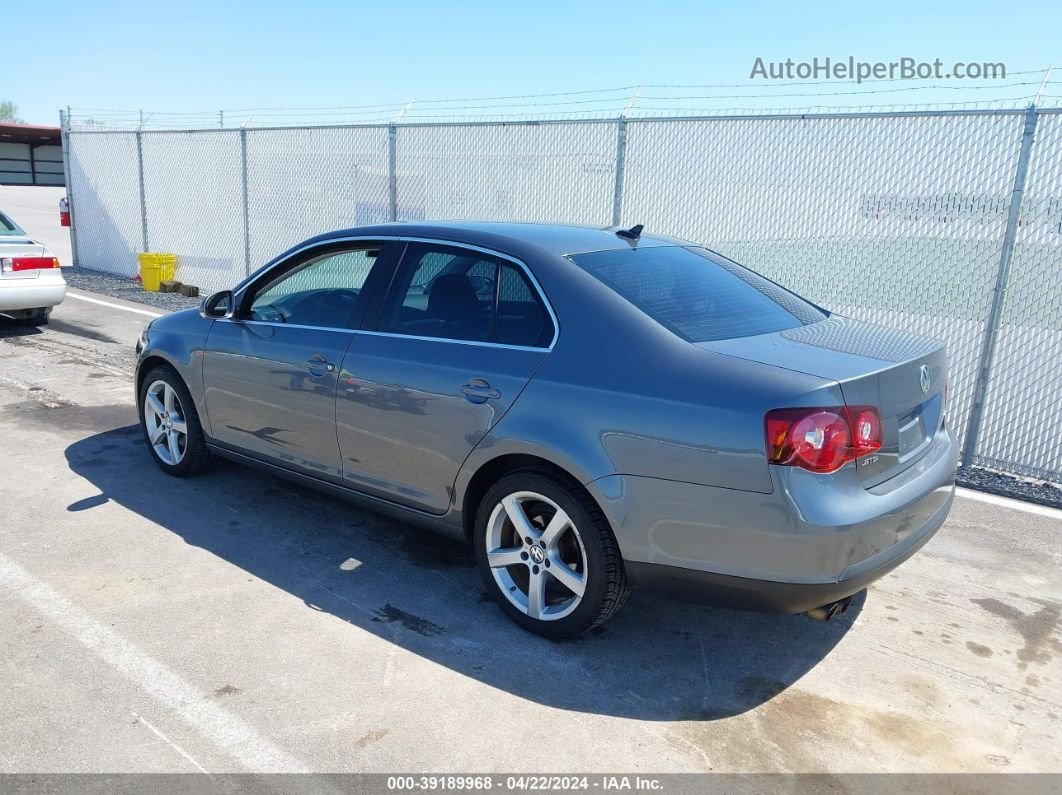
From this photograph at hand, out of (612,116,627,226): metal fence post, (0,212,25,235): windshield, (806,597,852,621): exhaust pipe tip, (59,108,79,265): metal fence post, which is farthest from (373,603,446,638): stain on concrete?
(59,108,79,265): metal fence post

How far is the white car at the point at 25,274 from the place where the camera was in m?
9.66

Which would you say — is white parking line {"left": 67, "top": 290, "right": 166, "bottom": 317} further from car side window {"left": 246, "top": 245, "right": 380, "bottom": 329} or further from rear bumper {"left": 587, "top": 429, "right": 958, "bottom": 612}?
rear bumper {"left": 587, "top": 429, "right": 958, "bottom": 612}

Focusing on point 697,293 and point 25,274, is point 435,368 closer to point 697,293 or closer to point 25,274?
point 697,293

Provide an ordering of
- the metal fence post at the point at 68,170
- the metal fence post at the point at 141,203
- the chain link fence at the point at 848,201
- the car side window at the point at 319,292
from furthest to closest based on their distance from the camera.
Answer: the metal fence post at the point at 68,170
the metal fence post at the point at 141,203
the chain link fence at the point at 848,201
the car side window at the point at 319,292

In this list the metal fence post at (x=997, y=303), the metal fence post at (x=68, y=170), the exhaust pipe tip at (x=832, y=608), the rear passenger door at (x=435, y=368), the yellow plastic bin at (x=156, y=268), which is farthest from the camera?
the metal fence post at (x=68, y=170)

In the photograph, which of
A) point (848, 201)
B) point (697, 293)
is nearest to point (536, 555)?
point (697, 293)

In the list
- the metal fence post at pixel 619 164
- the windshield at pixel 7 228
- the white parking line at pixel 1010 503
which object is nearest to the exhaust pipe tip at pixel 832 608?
the white parking line at pixel 1010 503

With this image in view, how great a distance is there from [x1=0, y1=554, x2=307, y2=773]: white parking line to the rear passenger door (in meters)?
1.25

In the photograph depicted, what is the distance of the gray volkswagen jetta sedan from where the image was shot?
304 centimetres

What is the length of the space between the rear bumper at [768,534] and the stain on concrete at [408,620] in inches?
37.6

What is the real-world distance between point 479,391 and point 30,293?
832cm

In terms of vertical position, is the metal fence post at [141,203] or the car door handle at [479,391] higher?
the metal fence post at [141,203]

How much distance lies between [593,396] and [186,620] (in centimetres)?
201

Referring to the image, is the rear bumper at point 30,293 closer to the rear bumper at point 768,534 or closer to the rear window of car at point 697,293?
the rear window of car at point 697,293
